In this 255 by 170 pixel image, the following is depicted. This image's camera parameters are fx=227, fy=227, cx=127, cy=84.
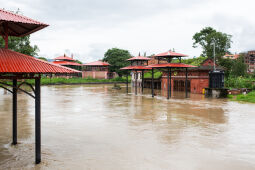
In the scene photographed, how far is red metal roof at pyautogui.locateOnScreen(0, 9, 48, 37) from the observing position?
8.21 m

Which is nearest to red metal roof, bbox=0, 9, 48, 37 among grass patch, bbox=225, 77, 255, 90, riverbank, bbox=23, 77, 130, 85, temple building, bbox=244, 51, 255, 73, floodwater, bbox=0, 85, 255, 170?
floodwater, bbox=0, 85, 255, 170

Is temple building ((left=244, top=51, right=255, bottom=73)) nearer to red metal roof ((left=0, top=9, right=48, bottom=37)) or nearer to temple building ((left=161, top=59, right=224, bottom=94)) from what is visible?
temple building ((left=161, top=59, right=224, bottom=94))

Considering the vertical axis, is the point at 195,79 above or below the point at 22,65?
below

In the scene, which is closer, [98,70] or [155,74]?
[155,74]

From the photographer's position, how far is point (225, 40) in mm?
45875

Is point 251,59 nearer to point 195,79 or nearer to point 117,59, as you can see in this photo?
point 117,59

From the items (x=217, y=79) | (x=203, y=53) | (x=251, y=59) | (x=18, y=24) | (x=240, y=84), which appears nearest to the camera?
(x=18, y=24)

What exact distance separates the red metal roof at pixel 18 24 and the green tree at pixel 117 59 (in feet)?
210

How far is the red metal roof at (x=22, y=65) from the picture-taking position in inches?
289

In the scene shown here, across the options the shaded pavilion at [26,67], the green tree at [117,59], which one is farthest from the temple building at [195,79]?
the green tree at [117,59]

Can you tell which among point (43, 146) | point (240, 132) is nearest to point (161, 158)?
point (43, 146)

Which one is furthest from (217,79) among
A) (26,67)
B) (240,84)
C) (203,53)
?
(203,53)

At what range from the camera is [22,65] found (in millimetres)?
7719

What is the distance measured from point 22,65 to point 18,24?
2.46 metres
